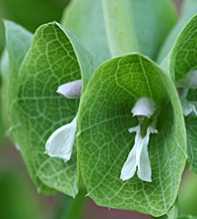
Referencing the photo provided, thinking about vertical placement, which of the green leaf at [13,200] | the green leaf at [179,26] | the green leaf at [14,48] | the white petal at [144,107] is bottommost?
the green leaf at [13,200]

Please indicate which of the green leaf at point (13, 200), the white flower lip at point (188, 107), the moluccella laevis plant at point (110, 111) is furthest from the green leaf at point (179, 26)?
the green leaf at point (13, 200)

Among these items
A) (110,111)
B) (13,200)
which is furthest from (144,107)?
(13,200)

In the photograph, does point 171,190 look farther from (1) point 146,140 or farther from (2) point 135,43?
(2) point 135,43

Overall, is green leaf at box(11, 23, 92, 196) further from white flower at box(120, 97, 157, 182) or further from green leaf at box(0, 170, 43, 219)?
green leaf at box(0, 170, 43, 219)

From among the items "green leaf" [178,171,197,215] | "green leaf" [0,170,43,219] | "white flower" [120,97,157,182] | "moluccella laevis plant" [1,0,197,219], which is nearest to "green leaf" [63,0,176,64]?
"moluccella laevis plant" [1,0,197,219]

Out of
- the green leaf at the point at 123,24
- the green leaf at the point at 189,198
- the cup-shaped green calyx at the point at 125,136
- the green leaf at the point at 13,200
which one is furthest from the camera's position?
the green leaf at the point at 13,200

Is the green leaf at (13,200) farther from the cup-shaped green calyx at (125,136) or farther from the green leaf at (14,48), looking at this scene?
the cup-shaped green calyx at (125,136)

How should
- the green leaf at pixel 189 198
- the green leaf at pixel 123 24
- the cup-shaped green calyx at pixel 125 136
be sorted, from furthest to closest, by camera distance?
the green leaf at pixel 189 198, the green leaf at pixel 123 24, the cup-shaped green calyx at pixel 125 136
